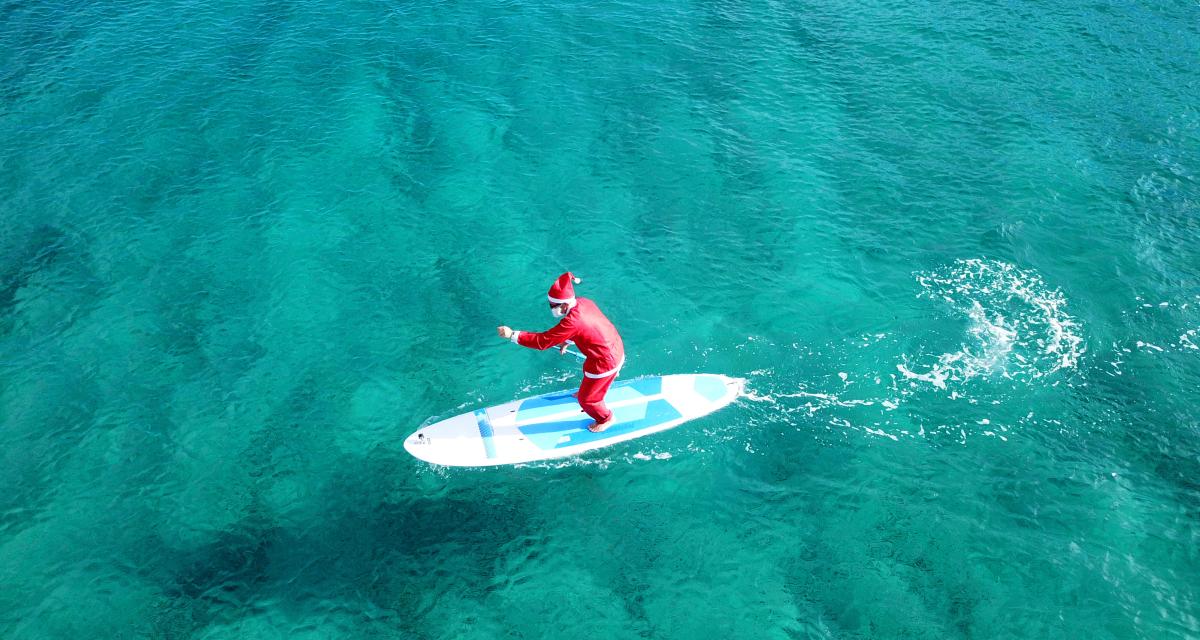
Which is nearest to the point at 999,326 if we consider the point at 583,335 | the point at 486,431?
the point at 583,335

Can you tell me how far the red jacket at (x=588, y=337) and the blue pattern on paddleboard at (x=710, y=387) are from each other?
3.87 m

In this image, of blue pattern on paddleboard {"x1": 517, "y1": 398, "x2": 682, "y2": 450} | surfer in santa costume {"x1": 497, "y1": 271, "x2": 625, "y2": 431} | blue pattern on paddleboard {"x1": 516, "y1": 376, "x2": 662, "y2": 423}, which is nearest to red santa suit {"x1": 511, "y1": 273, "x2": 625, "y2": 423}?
surfer in santa costume {"x1": 497, "y1": 271, "x2": 625, "y2": 431}

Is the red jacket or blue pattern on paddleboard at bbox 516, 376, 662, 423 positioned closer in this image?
the red jacket

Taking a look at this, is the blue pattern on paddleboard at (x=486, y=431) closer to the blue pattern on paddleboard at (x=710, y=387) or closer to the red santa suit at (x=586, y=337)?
the red santa suit at (x=586, y=337)

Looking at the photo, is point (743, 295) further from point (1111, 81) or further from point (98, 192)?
point (98, 192)

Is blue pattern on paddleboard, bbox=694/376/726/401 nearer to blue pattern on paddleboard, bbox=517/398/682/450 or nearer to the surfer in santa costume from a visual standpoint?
blue pattern on paddleboard, bbox=517/398/682/450

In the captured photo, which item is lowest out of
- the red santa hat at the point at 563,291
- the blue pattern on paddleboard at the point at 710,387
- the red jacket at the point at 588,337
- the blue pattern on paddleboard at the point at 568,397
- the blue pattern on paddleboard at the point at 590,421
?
the blue pattern on paddleboard at the point at 590,421

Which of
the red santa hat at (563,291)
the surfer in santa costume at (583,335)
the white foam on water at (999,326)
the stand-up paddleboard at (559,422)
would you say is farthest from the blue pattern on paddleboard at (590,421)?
the white foam on water at (999,326)

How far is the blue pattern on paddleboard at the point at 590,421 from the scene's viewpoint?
22.7 meters

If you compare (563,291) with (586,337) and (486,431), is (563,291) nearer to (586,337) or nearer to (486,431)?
(586,337)

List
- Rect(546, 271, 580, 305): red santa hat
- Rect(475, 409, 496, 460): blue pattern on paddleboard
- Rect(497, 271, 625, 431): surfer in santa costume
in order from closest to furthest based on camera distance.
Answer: Rect(546, 271, 580, 305): red santa hat
Rect(497, 271, 625, 431): surfer in santa costume
Rect(475, 409, 496, 460): blue pattern on paddleboard

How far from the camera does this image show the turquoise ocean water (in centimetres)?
1989

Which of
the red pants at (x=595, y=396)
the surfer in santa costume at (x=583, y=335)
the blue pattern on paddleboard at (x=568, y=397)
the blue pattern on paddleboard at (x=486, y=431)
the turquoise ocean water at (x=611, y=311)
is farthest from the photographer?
the blue pattern on paddleboard at (x=568, y=397)

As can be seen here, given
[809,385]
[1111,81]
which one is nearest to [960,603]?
[809,385]
